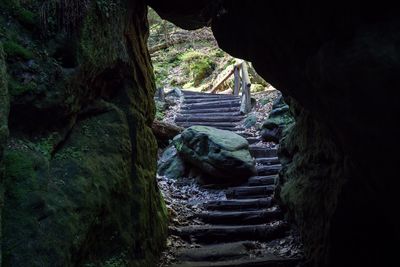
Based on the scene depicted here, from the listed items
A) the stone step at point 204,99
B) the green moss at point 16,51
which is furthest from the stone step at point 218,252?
the stone step at point 204,99

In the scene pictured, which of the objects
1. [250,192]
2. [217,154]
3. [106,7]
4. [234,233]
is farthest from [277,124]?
[106,7]

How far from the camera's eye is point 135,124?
5.74 m

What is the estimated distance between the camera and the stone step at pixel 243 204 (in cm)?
790

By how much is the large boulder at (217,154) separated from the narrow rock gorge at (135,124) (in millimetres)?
2424

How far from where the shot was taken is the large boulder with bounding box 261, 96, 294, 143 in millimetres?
10808

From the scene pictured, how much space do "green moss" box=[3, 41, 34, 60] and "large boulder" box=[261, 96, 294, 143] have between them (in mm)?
7706

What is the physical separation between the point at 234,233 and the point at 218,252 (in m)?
0.76

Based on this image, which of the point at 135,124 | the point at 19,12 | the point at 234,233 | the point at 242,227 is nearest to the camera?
the point at 19,12

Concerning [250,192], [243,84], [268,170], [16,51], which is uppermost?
[243,84]

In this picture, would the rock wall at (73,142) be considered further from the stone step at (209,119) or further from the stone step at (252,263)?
the stone step at (209,119)

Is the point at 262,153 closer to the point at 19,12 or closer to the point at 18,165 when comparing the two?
the point at 19,12

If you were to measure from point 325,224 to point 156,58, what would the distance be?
18.8 m

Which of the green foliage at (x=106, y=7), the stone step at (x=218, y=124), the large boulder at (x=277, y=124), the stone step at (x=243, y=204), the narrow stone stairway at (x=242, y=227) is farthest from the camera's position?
the stone step at (x=218, y=124)

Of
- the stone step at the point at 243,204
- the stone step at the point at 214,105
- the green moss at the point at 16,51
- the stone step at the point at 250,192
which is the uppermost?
the green moss at the point at 16,51
